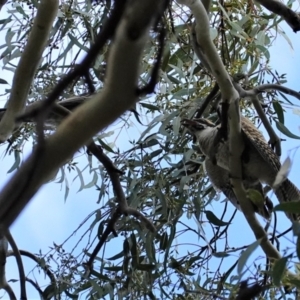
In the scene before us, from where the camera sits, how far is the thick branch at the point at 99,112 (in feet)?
2.41

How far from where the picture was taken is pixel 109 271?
2.12 meters

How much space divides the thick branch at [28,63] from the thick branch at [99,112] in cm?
84

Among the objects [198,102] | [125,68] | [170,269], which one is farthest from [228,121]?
[125,68]

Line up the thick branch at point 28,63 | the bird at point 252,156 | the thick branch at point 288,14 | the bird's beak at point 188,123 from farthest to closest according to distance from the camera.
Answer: the bird's beak at point 188,123 < the bird at point 252,156 < the thick branch at point 28,63 < the thick branch at point 288,14

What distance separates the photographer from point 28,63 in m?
1.63

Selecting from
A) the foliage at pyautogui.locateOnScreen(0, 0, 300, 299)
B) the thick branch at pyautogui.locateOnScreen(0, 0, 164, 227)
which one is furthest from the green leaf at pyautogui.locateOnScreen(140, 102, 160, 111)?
the thick branch at pyautogui.locateOnScreen(0, 0, 164, 227)

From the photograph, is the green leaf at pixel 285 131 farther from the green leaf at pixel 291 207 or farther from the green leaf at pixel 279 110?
the green leaf at pixel 291 207

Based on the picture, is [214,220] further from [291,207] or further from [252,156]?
[291,207]

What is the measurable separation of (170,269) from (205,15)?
0.82m

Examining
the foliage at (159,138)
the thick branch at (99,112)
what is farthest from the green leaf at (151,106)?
the thick branch at (99,112)

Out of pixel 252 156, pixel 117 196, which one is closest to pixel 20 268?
Answer: pixel 117 196

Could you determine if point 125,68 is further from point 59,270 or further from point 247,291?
point 59,270

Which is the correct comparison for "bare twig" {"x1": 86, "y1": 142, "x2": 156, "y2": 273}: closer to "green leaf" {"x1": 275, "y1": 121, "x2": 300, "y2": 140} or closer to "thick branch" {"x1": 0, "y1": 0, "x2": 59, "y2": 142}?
"thick branch" {"x1": 0, "y1": 0, "x2": 59, "y2": 142}

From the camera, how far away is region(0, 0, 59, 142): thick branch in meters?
1.61
